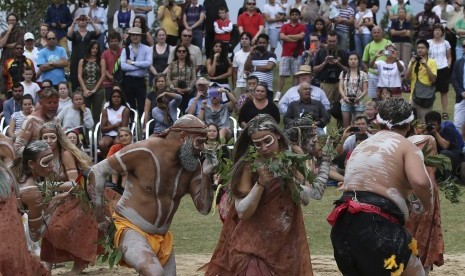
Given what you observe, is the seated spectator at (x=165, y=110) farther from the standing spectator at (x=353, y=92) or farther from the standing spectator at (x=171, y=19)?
the standing spectator at (x=171, y=19)

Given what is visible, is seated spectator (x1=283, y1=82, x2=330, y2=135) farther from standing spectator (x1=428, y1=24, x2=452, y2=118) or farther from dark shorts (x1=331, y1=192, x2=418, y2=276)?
dark shorts (x1=331, y1=192, x2=418, y2=276)

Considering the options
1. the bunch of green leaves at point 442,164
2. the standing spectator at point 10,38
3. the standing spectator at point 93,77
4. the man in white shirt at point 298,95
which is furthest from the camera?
the standing spectator at point 10,38

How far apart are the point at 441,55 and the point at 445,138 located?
3.42 metres

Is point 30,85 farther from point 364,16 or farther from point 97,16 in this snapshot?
point 364,16

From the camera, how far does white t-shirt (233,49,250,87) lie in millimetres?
20000

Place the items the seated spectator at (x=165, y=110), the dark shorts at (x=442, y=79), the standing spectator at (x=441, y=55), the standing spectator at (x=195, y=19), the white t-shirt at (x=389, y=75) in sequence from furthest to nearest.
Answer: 1. the standing spectator at (x=195, y=19)
2. the dark shorts at (x=442, y=79)
3. the standing spectator at (x=441, y=55)
4. the white t-shirt at (x=389, y=75)
5. the seated spectator at (x=165, y=110)

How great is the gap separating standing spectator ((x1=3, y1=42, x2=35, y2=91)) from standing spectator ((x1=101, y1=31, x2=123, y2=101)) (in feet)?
4.21

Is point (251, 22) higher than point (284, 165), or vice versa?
point (284, 165)

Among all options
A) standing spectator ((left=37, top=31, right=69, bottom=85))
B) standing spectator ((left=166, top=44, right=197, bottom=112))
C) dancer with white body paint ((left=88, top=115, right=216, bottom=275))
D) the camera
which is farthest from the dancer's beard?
standing spectator ((left=37, top=31, right=69, bottom=85))

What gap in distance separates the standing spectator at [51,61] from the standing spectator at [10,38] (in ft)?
4.36

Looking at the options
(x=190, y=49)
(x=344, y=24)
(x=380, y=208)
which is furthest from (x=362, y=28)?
(x=380, y=208)

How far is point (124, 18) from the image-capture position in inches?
869

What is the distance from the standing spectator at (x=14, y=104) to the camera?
18547mm

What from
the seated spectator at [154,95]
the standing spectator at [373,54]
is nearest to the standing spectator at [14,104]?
the seated spectator at [154,95]
